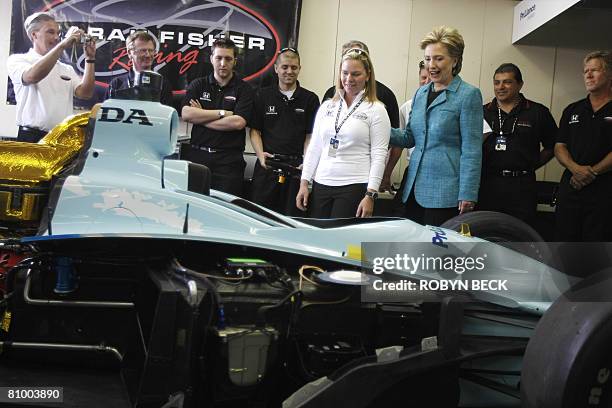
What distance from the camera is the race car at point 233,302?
88.3 inches

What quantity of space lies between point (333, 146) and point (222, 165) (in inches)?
57.1

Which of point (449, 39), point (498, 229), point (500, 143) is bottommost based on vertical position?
point (498, 229)

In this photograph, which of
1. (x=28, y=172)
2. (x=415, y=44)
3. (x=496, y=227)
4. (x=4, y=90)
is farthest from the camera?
(x=415, y=44)

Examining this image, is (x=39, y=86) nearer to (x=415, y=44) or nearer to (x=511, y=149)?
Result: (x=511, y=149)

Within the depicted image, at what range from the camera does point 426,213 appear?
402cm

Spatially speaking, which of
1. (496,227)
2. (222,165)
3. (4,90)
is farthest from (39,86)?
(496,227)

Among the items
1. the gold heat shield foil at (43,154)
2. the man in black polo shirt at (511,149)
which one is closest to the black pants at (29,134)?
the gold heat shield foil at (43,154)

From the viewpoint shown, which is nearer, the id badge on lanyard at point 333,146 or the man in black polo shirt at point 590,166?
the id badge on lanyard at point 333,146

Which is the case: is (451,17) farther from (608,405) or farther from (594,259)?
(608,405)

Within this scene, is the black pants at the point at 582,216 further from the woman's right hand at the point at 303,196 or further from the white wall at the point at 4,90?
the white wall at the point at 4,90

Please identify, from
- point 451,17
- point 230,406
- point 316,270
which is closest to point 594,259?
point 316,270

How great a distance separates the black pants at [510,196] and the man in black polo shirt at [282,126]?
4.87ft

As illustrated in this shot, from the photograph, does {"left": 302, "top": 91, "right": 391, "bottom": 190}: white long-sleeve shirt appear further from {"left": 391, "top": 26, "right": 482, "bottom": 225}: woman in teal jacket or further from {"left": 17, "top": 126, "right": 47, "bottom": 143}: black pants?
{"left": 17, "top": 126, "right": 47, "bottom": 143}: black pants

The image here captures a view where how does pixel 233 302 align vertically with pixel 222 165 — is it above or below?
below
